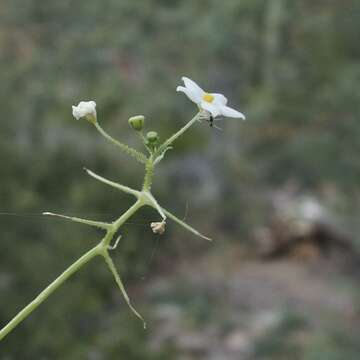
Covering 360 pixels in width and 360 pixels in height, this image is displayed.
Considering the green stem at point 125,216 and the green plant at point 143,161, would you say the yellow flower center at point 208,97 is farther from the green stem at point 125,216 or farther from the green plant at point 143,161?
the green stem at point 125,216

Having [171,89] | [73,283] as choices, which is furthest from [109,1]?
[73,283]

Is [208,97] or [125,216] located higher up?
[208,97]

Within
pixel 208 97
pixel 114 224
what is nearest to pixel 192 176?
pixel 208 97

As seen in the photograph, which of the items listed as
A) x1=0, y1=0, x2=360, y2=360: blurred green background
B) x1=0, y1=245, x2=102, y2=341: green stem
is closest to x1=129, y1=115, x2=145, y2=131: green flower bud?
x1=0, y1=245, x2=102, y2=341: green stem

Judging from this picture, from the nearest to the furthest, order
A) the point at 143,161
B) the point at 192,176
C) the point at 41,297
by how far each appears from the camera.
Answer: the point at 41,297 → the point at 143,161 → the point at 192,176

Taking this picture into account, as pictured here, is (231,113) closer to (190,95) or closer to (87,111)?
(190,95)

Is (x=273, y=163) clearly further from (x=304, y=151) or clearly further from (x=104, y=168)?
(x=104, y=168)

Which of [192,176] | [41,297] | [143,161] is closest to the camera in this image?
[41,297]

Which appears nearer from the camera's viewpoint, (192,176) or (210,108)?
(210,108)

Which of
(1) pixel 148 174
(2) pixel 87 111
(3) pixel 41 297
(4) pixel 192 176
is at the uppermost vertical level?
(4) pixel 192 176
